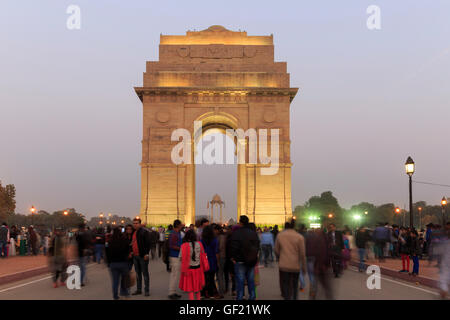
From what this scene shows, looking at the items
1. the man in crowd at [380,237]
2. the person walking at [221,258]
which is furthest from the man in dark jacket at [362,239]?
the person walking at [221,258]

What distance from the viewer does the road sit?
38.8 ft

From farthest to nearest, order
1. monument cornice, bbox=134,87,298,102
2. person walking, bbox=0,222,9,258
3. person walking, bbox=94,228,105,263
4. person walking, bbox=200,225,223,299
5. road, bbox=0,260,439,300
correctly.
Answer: monument cornice, bbox=134,87,298,102 < person walking, bbox=0,222,9,258 < person walking, bbox=94,228,105,263 < person walking, bbox=200,225,223,299 < road, bbox=0,260,439,300

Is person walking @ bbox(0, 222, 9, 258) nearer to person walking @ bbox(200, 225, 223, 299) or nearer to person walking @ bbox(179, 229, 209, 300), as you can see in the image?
person walking @ bbox(200, 225, 223, 299)

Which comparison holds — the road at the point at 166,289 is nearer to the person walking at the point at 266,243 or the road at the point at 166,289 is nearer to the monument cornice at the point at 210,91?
the person walking at the point at 266,243

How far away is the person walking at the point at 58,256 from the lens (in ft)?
46.1

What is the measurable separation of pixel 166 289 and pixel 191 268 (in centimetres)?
314

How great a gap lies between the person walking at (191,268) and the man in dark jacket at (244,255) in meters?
0.74

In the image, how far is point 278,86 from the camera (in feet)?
135

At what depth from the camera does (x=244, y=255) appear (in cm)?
1044

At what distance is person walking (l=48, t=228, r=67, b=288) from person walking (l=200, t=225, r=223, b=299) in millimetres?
4462

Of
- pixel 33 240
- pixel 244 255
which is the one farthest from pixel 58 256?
pixel 33 240

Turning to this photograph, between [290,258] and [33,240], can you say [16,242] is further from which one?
[290,258]

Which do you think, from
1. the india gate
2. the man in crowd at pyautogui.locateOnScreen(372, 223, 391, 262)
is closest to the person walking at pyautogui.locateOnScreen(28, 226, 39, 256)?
the india gate

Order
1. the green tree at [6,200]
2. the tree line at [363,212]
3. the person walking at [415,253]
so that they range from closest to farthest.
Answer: the person walking at [415,253], the green tree at [6,200], the tree line at [363,212]
